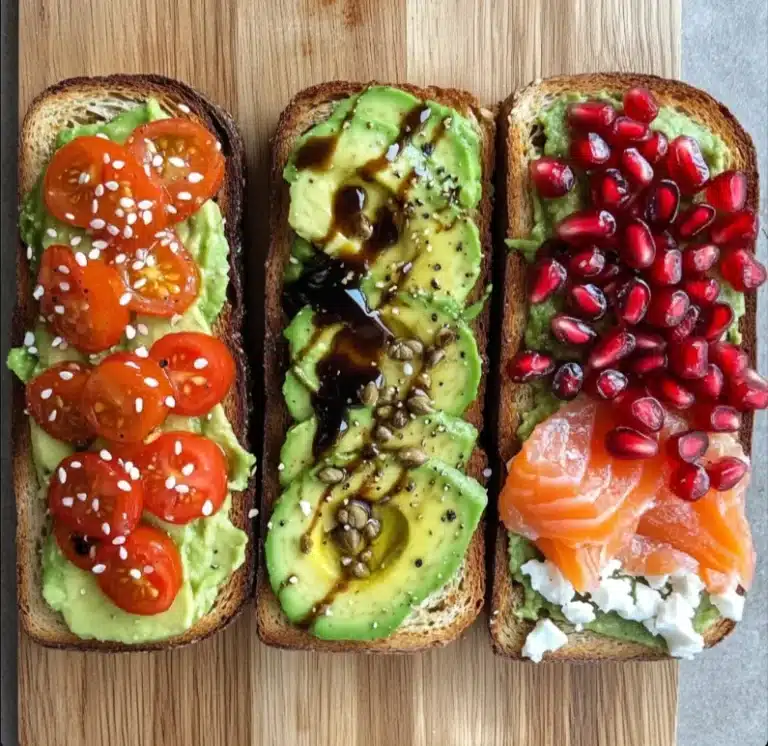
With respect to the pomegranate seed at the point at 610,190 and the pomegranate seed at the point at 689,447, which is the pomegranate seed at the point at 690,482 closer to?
the pomegranate seed at the point at 689,447

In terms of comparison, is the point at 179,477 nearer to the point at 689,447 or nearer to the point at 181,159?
the point at 181,159

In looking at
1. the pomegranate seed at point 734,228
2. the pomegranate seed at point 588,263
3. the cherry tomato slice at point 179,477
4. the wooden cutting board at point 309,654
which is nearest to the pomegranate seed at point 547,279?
the pomegranate seed at point 588,263

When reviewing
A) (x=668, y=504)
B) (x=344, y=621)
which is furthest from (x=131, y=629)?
(x=668, y=504)

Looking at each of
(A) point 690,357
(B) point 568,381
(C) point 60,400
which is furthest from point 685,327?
(C) point 60,400

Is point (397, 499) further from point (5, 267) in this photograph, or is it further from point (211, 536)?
point (5, 267)

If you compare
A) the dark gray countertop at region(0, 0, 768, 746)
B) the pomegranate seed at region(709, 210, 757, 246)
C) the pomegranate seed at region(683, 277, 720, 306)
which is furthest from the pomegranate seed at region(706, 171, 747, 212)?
the dark gray countertop at region(0, 0, 768, 746)

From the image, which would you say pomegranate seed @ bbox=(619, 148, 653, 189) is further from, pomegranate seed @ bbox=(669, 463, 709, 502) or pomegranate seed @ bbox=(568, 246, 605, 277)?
pomegranate seed @ bbox=(669, 463, 709, 502)
